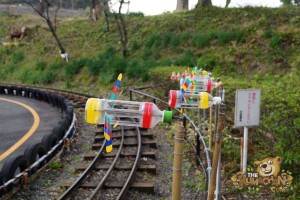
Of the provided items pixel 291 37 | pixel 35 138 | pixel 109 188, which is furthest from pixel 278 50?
pixel 109 188

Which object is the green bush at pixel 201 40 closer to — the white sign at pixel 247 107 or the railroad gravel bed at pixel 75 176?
the railroad gravel bed at pixel 75 176

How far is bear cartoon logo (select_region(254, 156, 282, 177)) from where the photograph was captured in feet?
19.5

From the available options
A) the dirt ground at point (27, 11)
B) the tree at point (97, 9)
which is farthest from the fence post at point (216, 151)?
the dirt ground at point (27, 11)

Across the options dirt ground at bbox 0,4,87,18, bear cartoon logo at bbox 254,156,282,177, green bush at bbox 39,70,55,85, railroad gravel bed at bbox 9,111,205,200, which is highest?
dirt ground at bbox 0,4,87,18

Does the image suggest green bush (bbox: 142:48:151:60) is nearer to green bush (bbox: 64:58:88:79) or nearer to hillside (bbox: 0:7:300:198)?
hillside (bbox: 0:7:300:198)

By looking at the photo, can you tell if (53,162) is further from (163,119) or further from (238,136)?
(163,119)

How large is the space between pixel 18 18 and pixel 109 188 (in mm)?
37918

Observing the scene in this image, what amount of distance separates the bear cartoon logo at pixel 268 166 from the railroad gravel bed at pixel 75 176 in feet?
4.88

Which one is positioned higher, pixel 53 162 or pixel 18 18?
pixel 18 18

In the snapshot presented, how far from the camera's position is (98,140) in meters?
11.6

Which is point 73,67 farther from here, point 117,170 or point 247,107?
point 247,107

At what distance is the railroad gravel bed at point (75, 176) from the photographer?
24.6 feet

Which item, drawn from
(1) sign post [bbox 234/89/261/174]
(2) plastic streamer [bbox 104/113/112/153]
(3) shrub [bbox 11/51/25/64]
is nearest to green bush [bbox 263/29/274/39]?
(1) sign post [bbox 234/89/261/174]

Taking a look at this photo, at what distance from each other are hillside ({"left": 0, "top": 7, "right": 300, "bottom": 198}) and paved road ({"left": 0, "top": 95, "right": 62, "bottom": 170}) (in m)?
4.27
